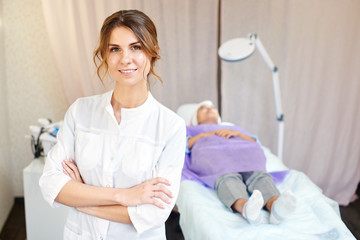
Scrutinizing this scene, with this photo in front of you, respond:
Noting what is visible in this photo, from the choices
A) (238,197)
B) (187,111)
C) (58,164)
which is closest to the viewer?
(58,164)

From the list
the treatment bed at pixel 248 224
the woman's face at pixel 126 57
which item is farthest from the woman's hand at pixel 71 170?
the treatment bed at pixel 248 224

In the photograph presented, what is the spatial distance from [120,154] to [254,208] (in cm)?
72

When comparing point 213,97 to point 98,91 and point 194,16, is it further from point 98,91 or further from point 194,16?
point 98,91

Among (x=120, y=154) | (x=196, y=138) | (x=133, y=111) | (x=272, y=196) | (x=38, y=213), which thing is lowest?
(x=38, y=213)

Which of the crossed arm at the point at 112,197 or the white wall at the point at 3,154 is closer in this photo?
the crossed arm at the point at 112,197

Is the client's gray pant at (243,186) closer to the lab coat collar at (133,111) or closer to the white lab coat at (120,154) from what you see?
the white lab coat at (120,154)

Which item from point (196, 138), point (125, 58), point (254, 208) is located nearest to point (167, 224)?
point (196, 138)

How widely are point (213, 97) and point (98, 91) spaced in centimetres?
92

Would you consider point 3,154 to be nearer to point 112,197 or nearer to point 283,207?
point 112,197

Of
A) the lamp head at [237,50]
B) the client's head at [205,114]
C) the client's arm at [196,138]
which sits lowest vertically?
the client's arm at [196,138]

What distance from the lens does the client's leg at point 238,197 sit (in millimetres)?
1371

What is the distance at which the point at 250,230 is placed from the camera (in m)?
1.40

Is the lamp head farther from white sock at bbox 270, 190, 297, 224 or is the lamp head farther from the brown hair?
the brown hair

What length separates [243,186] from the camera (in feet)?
5.66
